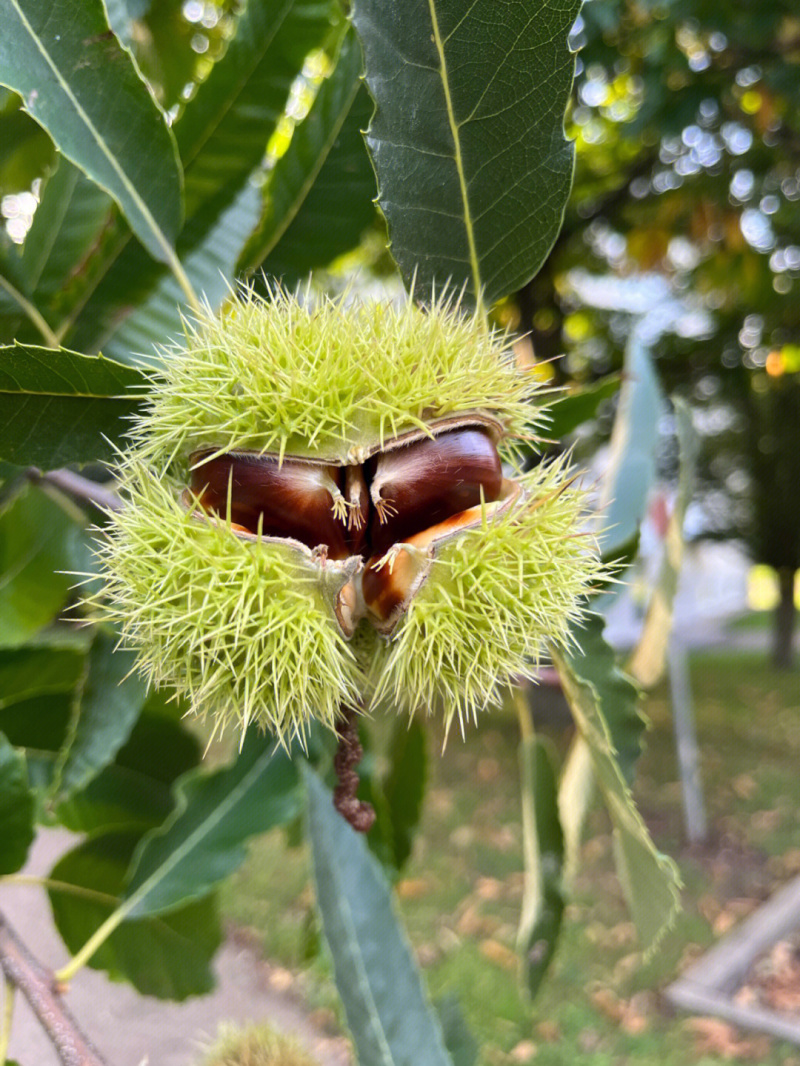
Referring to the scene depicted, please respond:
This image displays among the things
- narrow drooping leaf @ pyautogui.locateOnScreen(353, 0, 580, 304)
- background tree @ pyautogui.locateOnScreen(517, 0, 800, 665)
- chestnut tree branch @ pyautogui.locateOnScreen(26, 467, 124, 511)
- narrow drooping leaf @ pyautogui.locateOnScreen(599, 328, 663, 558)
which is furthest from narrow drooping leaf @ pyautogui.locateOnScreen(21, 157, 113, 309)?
background tree @ pyautogui.locateOnScreen(517, 0, 800, 665)

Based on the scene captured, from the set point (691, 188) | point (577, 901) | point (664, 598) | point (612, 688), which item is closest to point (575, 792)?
point (664, 598)

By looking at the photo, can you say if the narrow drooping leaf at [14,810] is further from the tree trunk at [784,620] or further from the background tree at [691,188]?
the tree trunk at [784,620]

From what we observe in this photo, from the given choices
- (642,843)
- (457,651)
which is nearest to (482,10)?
(457,651)

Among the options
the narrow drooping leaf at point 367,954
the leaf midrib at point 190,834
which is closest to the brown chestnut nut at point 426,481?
the narrow drooping leaf at point 367,954

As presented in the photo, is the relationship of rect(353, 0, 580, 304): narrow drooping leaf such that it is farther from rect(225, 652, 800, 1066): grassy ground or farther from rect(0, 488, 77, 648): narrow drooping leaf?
rect(225, 652, 800, 1066): grassy ground

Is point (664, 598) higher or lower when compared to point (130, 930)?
higher

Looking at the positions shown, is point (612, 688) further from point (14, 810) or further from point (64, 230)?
point (64, 230)
